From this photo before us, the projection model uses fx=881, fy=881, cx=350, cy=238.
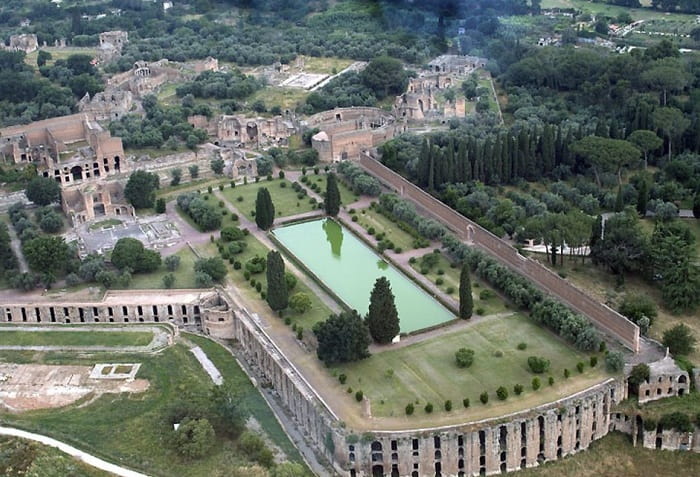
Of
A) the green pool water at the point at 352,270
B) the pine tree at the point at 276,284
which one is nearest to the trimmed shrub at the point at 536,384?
the green pool water at the point at 352,270

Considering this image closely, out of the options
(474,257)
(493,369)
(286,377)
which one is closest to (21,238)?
(286,377)

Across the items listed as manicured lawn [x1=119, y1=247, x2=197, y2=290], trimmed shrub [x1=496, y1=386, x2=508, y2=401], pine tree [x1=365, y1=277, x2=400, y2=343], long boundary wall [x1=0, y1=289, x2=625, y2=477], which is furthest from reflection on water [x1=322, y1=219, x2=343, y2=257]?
trimmed shrub [x1=496, y1=386, x2=508, y2=401]

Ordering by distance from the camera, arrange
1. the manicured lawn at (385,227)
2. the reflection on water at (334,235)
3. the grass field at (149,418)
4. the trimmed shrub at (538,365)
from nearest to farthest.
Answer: the grass field at (149,418), the trimmed shrub at (538,365), the manicured lawn at (385,227), the reflection on water at (334,235)

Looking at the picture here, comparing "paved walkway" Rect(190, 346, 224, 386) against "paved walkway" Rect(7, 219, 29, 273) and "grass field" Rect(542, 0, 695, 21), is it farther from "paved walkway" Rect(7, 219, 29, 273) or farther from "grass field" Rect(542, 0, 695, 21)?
"grass field" Rect(542, 0, 695, 21)

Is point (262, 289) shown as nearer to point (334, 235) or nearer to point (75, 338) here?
point (334, 235)

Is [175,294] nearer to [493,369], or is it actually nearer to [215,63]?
[493,369]

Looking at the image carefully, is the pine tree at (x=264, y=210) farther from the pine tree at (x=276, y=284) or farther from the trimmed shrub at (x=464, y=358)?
the trimmed shrub at (x=464, y=358)
